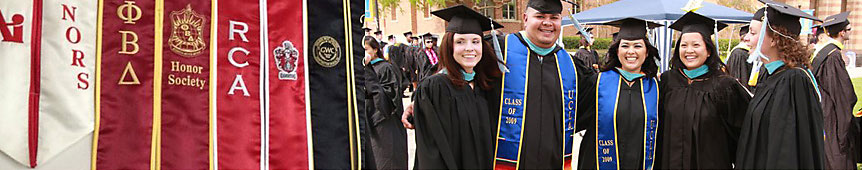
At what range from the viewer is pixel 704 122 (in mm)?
3328

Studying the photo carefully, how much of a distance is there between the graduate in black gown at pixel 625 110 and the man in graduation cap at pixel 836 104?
104 inches

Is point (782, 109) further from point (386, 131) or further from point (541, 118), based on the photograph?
point (386, 131)

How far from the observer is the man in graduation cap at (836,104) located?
497 cm

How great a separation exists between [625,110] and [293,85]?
6.67ft

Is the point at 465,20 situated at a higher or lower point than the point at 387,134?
higher

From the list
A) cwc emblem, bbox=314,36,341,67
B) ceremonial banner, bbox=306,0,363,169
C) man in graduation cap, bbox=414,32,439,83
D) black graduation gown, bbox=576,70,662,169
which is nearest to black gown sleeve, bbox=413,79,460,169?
ceremonial banner, bbox=306,0,363,169

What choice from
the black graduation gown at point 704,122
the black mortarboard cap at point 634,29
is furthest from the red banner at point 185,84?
the black graduation gown at point 704,122

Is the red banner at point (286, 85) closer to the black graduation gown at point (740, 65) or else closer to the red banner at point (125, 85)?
the red banner at point (125, 85)

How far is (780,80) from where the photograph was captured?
3.04 m

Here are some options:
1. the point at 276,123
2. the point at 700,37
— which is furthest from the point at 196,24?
the point at 700,37

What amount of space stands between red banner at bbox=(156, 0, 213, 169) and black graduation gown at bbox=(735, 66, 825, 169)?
2914 mm

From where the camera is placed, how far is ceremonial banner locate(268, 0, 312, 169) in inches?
93.4

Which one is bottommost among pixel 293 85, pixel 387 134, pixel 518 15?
pixel 387 134

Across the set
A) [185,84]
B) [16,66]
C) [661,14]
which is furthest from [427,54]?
[16,66]
